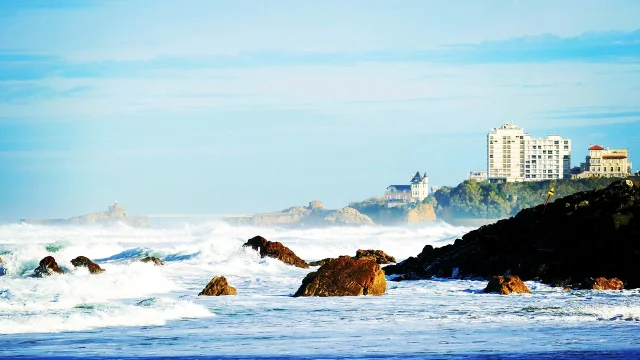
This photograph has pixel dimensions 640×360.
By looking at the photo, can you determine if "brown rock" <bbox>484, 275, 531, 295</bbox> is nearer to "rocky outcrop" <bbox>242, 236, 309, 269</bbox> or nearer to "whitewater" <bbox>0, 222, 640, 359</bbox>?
"whitewater" <bbox>0, 222, 640, 359</bbox>

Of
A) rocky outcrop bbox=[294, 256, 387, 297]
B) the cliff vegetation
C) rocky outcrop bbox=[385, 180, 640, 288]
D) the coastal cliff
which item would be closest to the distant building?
the cliff vegetation

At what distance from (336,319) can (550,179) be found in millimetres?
180187

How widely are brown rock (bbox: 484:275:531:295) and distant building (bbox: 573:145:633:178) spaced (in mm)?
153291

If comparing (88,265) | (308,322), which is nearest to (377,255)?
(88,265)

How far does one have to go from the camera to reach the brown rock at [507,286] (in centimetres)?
2111

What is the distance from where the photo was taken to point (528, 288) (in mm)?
21969

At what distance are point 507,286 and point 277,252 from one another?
47.1ft

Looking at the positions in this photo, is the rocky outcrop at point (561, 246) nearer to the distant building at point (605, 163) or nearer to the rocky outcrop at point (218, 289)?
the rocky outcrop at point (218, 289)

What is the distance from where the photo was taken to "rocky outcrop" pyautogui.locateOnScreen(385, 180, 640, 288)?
75.5 feet

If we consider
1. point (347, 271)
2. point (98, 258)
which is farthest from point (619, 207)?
point (98, 258)

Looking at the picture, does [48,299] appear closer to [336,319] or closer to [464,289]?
[336,319]

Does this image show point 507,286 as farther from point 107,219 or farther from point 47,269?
point 107,219

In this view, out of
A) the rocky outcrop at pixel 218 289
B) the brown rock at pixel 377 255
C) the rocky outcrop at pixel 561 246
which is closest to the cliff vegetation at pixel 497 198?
the brown rock at pixel 377 255

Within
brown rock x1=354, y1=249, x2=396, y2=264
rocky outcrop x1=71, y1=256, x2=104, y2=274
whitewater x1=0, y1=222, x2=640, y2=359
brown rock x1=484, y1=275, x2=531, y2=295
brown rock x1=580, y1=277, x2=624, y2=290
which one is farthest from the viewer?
brown rock x1=354, y1=249, x2=396, y2=264
